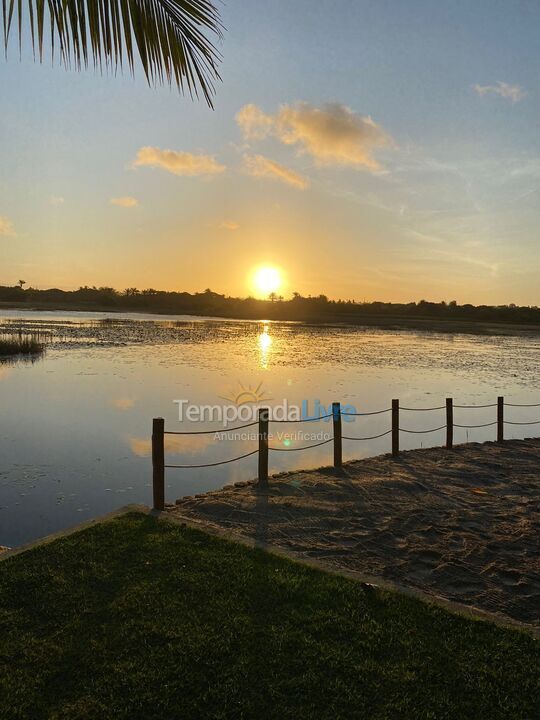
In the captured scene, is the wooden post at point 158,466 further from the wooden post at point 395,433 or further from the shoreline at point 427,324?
the shoreline at point 427,324

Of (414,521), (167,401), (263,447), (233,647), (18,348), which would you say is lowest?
(414,521)

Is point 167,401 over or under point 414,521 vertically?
over

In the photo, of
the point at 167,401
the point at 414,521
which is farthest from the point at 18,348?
the point at 414,521

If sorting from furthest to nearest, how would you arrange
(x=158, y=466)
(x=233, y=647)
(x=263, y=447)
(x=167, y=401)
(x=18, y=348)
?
(x=18, y=348), (x=167, y=401), (x=263, y=447), (x=158, y=466), (x=233, y=647)

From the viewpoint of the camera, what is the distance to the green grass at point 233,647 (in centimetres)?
355

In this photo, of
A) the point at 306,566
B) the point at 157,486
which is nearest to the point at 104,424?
the point at 157,486

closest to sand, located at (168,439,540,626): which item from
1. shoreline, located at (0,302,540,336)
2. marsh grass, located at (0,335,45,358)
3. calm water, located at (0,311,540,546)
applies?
Answer: calm water, located at (0,311,540,546)

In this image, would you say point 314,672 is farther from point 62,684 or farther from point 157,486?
point 157,486

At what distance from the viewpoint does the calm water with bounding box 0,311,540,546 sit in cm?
975

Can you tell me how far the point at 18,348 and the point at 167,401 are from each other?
17904 millimetres

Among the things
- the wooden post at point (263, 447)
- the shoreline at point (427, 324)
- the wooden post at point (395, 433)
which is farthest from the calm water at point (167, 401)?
the shoreline at point (427, 324)

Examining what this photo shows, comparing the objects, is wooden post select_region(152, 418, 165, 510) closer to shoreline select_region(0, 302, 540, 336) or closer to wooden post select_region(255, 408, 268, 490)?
wooden post select_region(255, 408, 268, 490)

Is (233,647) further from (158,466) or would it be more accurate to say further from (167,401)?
(167,401)

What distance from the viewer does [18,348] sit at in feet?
104
